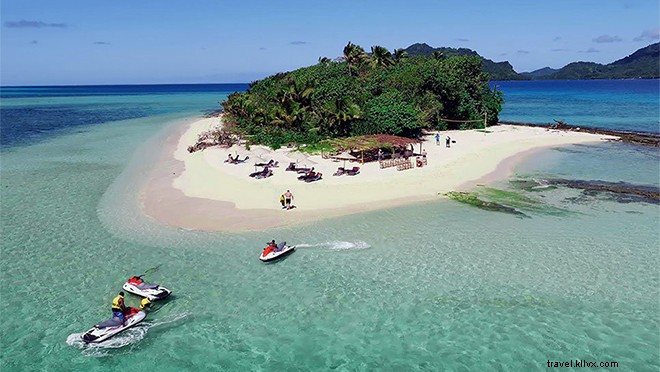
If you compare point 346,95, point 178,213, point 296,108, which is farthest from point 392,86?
point 178,213

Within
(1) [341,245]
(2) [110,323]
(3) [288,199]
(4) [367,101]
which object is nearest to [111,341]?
(2) [110,323]

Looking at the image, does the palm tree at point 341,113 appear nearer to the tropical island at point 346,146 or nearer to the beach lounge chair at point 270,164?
the tropical island at point 346,146

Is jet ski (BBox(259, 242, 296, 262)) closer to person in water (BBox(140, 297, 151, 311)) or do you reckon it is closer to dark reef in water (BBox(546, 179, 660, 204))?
person in water (BBox(140, 297, 151, 311))

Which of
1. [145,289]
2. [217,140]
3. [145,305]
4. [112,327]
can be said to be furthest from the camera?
[217,140]

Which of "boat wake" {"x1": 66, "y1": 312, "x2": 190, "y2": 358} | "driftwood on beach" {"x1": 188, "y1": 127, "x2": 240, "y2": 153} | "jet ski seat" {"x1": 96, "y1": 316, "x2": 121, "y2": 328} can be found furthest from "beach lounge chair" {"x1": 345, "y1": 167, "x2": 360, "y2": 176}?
"jet ski seat" {"x1": 96, "y1": 316, "x2": 121, "y2": 328}

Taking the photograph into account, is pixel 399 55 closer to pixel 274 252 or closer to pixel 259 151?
pixel 259 151

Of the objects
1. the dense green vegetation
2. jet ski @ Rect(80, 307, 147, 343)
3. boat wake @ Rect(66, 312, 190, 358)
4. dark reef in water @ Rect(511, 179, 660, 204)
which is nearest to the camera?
boat wake @ Rect(66, 312, 190, 358)

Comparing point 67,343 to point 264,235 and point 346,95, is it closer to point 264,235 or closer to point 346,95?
point 264,235
